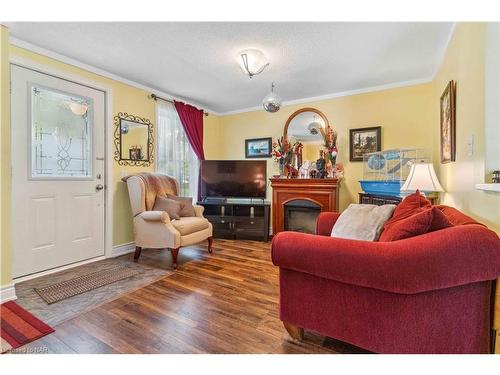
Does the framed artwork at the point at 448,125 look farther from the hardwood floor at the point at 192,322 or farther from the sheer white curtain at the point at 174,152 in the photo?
the sheer white curtain at the point at 174,152

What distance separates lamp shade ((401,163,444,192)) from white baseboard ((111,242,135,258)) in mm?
3438

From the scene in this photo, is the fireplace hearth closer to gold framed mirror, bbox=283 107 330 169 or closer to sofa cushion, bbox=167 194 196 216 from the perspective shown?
gold framed mirror, bbox=283 107 330 169

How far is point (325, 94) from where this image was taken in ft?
13.1

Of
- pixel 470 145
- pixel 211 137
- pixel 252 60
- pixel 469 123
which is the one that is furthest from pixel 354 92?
pixel 211 137

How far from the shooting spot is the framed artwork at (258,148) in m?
4.62

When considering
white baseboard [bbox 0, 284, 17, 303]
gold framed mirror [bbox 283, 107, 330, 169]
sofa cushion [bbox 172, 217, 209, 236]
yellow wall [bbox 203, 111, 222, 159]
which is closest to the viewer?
white baseboard [bbox 0, 284, 17, 303]

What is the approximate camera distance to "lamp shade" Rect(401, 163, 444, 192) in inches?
90.5

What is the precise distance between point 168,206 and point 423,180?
111 inches

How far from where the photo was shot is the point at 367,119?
12.4ft

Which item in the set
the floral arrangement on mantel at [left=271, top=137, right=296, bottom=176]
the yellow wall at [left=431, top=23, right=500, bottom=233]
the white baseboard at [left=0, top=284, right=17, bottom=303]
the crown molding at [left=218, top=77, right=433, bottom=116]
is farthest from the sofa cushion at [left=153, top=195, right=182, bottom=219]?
the yellow wall at [left=431, top=23, right=500, bottom=233]

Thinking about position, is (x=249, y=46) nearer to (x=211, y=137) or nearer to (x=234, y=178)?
(x=234, y=178)

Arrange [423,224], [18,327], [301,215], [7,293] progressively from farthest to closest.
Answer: [301,215] < [7,293] < [18,327] < [423,224]

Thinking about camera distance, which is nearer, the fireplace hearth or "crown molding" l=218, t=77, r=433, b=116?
"crown molding" l=218, t=77, r=433, b=116

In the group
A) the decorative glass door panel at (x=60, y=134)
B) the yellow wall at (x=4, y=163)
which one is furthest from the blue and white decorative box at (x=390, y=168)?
the yellow wall at (x=4, y=163)
